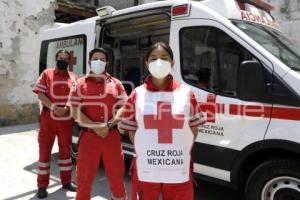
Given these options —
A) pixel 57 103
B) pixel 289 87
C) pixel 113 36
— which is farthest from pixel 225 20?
pixel 113 36

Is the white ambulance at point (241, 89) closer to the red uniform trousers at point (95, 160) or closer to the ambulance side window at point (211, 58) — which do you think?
the ambulance side window at point (211, 58)

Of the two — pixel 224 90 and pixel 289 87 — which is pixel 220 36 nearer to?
pixel 224 90

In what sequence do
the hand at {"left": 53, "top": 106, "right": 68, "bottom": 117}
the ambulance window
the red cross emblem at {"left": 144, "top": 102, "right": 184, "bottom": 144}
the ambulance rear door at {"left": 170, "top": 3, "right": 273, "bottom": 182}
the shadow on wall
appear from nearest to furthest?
1. the red cross emblem at {"left": 144, "top": 102, "right": 184, "bottom": 144}
2. the ambulance rear door at {"left": 170, "top": 3, "right": 273, "bottom": 182}
3. the hand at {"left": 53, "top": 106, "right": 68, "bottom": 117}
4. the ambulance window
5. the shadow on wall

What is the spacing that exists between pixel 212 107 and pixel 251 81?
666 millimetres

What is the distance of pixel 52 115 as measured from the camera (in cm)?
456

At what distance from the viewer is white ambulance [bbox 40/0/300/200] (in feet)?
10.8

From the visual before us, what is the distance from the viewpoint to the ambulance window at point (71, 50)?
5529 millimetres

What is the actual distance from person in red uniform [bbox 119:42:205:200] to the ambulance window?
3.07 metres

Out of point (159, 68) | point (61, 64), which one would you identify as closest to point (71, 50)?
point (61, 64)

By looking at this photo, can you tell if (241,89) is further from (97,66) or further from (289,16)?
(289,16)

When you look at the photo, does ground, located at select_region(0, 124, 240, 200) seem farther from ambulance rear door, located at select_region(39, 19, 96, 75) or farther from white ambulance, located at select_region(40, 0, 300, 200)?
ambulance rear door, located at select_region(39, 19, 96, 75)

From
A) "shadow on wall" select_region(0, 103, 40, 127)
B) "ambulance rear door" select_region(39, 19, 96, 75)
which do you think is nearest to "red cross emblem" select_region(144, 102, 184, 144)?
"ambulance rear door" select_region(39, 19, 96, 75)

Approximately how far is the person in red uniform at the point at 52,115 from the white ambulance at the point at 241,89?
4.05 ft

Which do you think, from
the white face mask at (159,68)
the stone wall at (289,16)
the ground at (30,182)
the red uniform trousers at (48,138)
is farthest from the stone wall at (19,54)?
the white face mask at (159,68)
